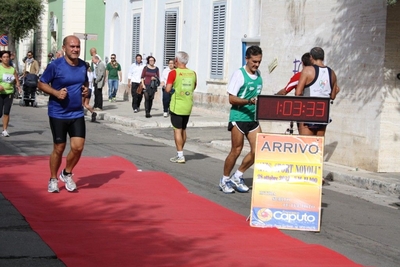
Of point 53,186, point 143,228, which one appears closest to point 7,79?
point 53,186

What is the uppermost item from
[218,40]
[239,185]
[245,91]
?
[218,40]

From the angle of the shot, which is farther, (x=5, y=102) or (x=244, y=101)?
(x=5, y=102)

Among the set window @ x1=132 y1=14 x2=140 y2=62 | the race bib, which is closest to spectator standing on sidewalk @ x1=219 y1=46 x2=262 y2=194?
the race bib

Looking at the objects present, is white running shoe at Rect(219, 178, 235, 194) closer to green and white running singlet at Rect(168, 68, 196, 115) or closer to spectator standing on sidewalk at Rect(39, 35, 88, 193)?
spectator standing on sidewalk at Rect(39, 35, 88, 193)

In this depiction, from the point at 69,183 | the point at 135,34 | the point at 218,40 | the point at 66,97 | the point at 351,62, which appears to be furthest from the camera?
the point at 135,34

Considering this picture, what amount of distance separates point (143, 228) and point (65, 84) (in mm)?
2469

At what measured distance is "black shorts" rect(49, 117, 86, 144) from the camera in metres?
10.1

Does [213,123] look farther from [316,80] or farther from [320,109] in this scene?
[320,109]

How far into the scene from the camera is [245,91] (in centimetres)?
1070

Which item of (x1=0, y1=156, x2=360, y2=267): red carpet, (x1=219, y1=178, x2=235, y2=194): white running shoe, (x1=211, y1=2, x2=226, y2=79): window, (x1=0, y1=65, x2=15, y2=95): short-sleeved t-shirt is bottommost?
(x1=0, y1=156, x2=360, y2=267): red carpet

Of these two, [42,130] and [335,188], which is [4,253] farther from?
[42,130]

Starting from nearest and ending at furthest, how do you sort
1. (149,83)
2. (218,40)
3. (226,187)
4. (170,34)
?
1. (226,187)
2. (149,83)
3. (218,40)
4. (170,34)

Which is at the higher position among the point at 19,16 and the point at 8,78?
the point at 19,16

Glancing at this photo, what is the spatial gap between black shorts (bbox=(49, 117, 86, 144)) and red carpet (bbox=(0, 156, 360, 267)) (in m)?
0.71
